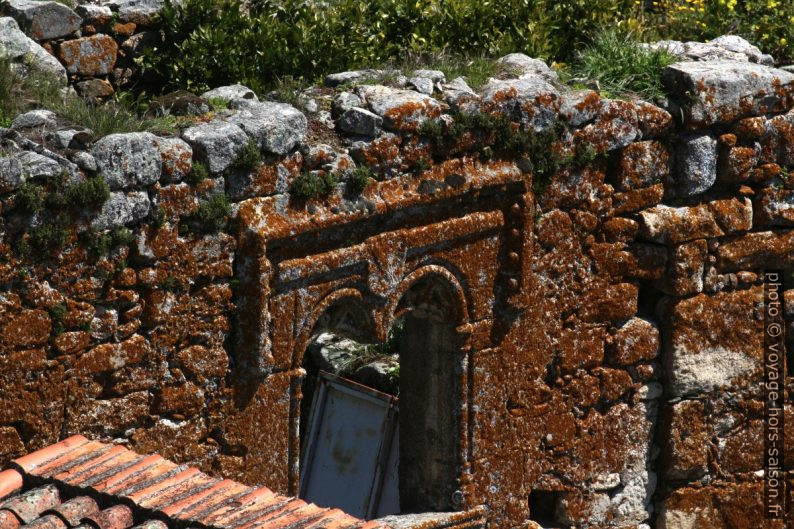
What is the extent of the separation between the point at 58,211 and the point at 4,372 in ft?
2.44

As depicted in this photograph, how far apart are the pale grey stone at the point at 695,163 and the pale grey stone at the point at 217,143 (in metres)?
2.89

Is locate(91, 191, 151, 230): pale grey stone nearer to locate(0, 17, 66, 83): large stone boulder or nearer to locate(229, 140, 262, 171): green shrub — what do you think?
locate(229, 140, 262, 171): green shrub

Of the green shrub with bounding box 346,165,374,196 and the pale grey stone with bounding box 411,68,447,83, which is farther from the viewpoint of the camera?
the pale grey stone with bounding box 411,68,447,83

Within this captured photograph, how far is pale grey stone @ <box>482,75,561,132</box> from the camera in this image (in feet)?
27.9

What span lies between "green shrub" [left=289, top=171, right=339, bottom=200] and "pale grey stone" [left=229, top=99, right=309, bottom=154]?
0.51 ft

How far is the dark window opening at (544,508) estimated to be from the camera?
9.41 m

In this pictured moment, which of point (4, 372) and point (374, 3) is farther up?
point (374, 3)

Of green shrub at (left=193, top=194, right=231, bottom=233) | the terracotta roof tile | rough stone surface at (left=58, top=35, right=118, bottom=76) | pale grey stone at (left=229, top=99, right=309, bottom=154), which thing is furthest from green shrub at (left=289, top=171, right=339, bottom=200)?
rough stone surface at (left=58, top=35, right=118, bottom=76)

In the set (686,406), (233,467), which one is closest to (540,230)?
(686,406)

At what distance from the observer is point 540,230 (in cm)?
888

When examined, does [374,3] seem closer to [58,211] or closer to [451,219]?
[451,219]

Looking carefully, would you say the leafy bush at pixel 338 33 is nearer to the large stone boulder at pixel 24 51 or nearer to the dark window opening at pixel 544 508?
the large stone boulder at pixel 24 51

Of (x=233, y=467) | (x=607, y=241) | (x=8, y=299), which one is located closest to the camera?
(x=8, y=299)

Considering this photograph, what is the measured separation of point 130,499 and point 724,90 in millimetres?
4338
